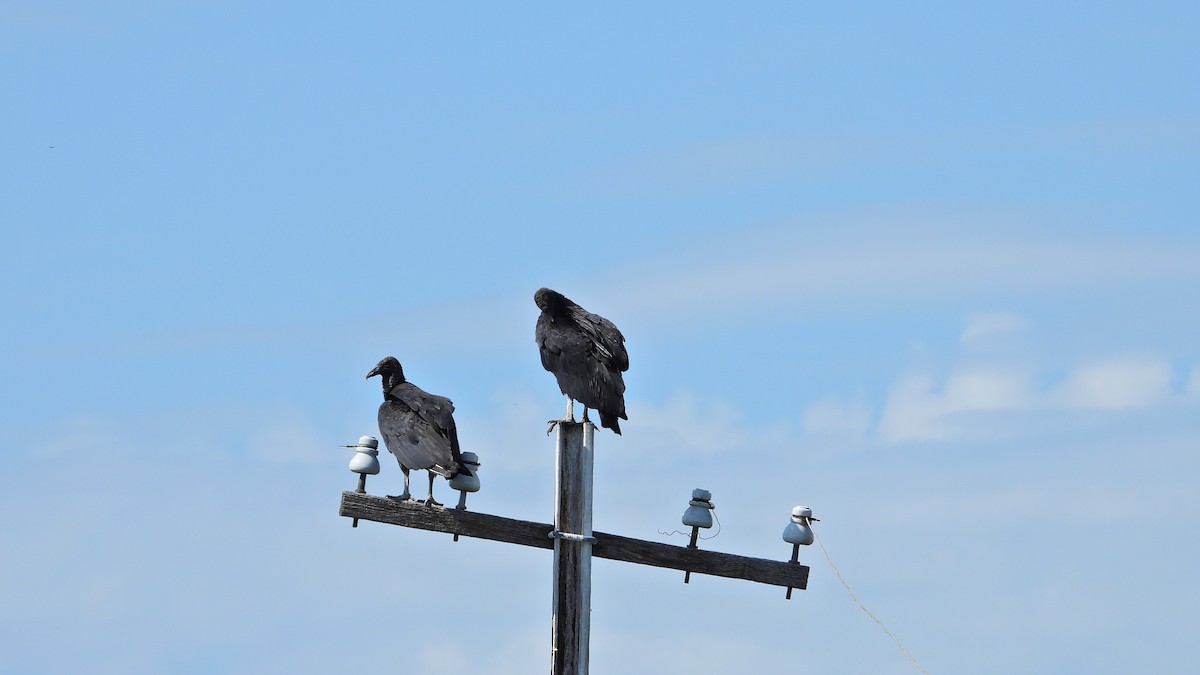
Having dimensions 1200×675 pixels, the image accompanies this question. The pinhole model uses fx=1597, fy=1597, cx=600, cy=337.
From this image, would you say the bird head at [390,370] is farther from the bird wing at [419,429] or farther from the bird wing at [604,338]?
the bird wing at [604,338]

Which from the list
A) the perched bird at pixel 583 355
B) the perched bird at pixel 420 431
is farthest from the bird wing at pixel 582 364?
the perched bird at pixel 420 431

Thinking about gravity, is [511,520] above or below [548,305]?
below

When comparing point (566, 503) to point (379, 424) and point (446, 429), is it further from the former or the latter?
point (379, 424)

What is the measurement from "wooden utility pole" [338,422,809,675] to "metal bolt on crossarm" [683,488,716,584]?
82 millimetres

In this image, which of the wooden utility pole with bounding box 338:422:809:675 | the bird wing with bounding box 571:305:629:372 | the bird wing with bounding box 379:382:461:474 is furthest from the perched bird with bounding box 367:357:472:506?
the bird wing with bounding box 571:305:629:372

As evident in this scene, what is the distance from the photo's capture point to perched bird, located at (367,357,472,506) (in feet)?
29.5

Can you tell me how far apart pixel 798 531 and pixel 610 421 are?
5.82 feet

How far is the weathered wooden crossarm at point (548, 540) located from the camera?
8242mm

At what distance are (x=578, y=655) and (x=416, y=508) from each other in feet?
3.84

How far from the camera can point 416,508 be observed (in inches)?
329

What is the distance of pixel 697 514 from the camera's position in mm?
8461

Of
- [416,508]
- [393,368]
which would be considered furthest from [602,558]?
[393,368]

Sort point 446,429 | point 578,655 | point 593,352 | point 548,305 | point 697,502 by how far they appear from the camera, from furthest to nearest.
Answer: point 548,305
point 593,352
point 446,429
point 697,502
point 578,655

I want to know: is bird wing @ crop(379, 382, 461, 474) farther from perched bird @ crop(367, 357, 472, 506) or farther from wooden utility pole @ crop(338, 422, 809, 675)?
wooden utility pole @ crop(338, 422, 809, 675)
